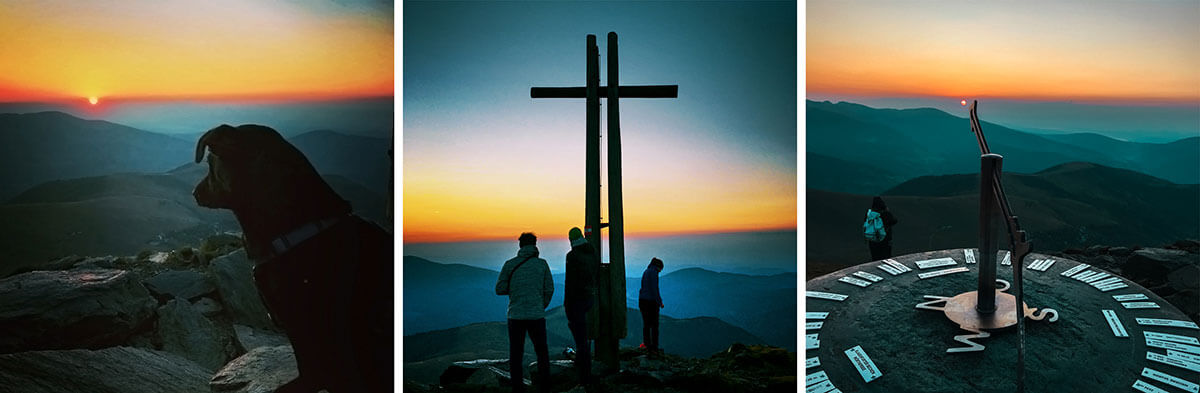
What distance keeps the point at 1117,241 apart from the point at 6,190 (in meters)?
4.69

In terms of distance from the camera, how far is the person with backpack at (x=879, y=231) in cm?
464

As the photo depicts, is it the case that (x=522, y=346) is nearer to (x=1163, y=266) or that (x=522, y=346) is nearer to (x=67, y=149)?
(x=67, y=149)

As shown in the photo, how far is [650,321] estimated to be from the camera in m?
5.07

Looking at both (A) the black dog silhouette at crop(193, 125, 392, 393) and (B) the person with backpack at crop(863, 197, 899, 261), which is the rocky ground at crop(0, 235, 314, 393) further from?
(B) the person with backpack at crop(863, 197, 899, 261)

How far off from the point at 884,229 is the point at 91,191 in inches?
135

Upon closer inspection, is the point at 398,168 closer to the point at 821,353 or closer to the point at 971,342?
the point at 821,353

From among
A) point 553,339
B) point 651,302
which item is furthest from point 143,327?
point 553,339

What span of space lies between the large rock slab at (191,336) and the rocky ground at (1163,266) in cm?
381

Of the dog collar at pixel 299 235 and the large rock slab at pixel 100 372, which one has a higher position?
the dog collar at pixel 299 235

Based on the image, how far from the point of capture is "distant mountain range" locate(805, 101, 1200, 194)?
4.65 metres

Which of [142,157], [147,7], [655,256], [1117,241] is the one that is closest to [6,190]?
[142,157]

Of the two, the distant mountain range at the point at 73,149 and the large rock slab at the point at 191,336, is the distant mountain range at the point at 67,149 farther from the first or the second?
the large rock slab at the point at 191,336

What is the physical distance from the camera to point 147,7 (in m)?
3.21

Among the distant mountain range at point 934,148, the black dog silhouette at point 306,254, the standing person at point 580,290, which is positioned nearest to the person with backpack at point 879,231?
the distant mountain range at point 934,148
